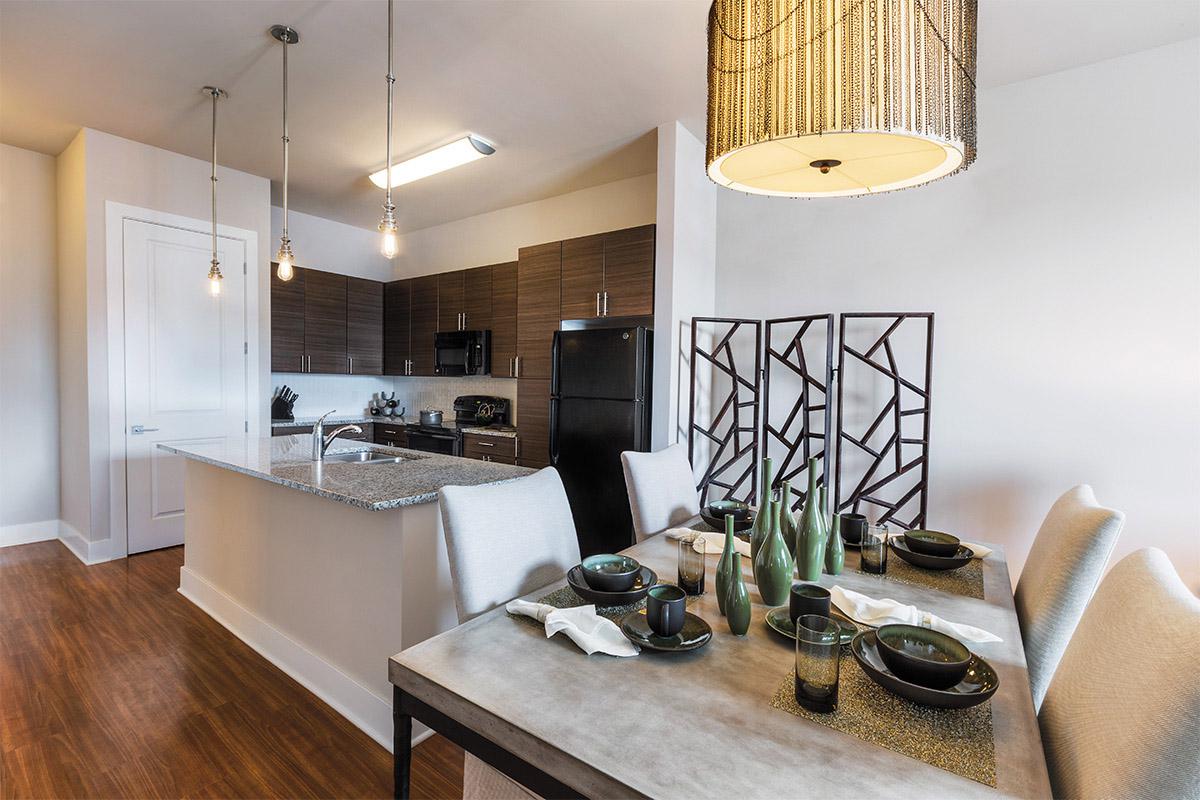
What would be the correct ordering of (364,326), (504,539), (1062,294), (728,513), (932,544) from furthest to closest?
1. (364,326)
2. (1062,294)
3. (728,513)
4. (932,544)
5. (504,539)

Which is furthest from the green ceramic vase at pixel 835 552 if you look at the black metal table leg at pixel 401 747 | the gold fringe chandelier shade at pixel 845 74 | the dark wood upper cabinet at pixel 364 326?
the dark wood upper cabinet at pixel 364 326

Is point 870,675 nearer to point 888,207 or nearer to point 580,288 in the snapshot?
point 888,207

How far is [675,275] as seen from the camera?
10.8ft

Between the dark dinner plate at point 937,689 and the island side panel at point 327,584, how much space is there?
4.58ft

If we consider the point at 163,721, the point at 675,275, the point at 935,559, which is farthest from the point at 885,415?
the point at 163,721

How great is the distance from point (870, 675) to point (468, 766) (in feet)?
2.85

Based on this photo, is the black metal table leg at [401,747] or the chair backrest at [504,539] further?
the chair backrest at [504,539]

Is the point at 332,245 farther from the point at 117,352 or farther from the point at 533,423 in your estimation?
the point at 533,423

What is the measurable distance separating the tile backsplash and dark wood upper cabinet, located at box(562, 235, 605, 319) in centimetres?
132

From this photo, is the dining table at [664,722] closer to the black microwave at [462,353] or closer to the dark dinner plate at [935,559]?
the dark dinner plate at [935,559]

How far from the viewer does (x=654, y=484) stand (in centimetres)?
220

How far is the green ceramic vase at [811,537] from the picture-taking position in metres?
1.44

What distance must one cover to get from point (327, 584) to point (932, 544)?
2138mm

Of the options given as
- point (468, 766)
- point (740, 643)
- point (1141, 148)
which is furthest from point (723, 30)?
point (1141, 148)
